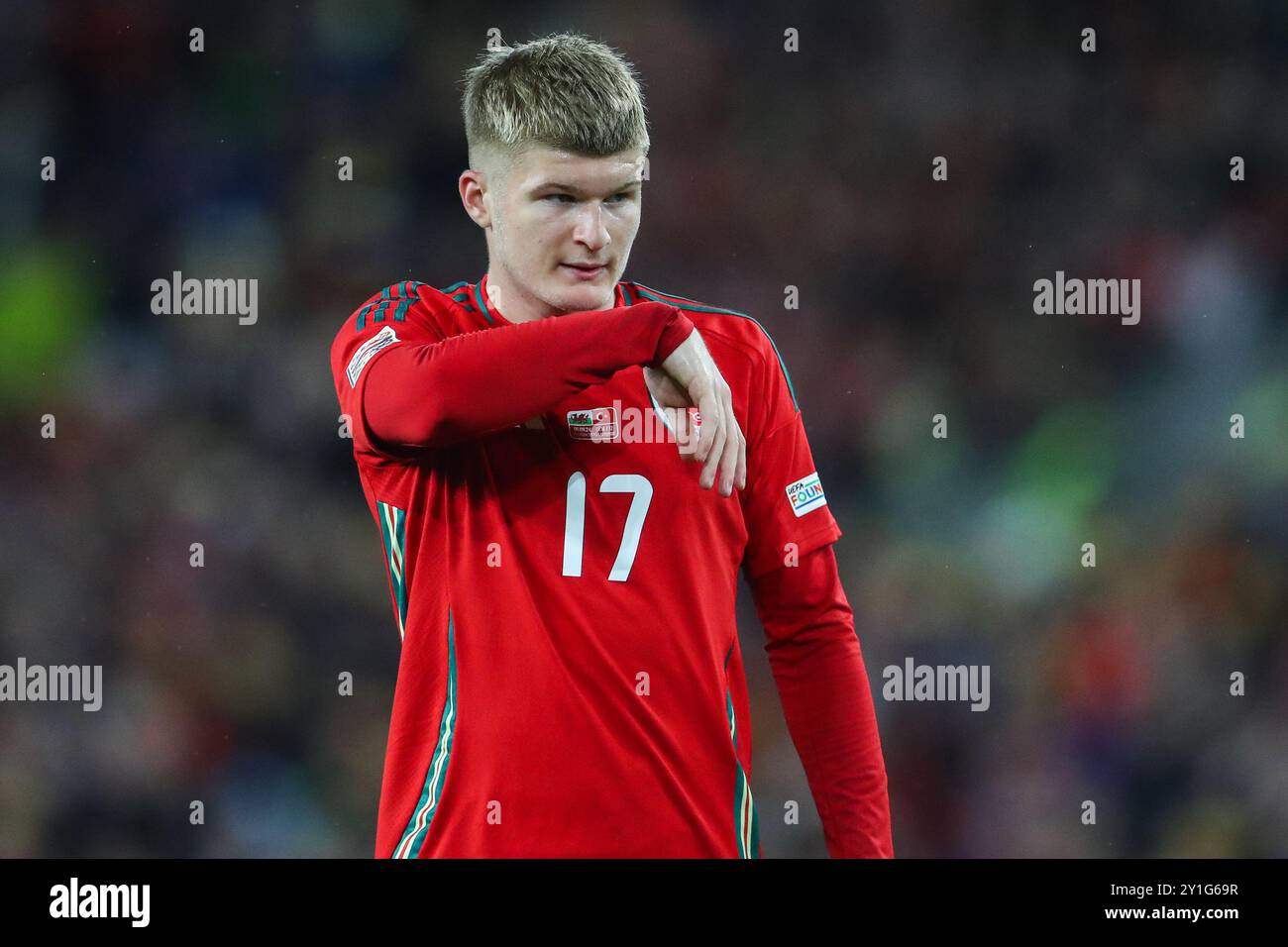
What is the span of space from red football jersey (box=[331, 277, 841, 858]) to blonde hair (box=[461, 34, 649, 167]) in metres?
0.29

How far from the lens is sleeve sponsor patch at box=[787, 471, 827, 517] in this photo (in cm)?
197

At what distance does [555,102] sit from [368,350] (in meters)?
0.44

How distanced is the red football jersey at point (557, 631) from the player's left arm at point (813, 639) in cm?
8

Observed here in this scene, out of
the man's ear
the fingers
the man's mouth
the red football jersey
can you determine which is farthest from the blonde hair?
the fingers

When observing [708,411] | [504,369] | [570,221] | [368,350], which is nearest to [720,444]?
[708,411]

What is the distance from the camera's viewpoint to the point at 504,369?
5.37 feet

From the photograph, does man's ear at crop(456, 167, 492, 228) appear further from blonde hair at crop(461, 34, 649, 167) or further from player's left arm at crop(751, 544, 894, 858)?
player's left arm at crop(751, 544, 894, 858)

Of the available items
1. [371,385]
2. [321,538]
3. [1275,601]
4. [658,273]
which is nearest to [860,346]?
[658,273]

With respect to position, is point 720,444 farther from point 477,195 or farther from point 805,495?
point 477,195

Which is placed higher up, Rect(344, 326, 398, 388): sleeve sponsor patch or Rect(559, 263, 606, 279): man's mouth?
Rect(559, 263, 606, 279): man's mouth

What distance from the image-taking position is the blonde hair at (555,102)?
1.81 metres

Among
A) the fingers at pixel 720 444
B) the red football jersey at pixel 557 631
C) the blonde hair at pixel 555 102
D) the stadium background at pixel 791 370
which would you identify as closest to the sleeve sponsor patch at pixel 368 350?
the red football jersey at pixel 557 631

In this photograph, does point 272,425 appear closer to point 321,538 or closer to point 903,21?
point 321,538
